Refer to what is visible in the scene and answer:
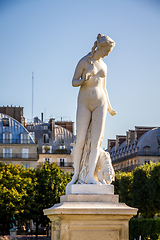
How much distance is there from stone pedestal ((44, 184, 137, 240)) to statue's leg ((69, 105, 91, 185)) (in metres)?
0.97

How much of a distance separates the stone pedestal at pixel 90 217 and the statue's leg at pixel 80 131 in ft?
3.19

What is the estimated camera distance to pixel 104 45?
12.0 meters

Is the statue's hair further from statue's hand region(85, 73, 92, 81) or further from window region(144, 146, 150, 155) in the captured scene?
window region(144, 146, 150, 155)

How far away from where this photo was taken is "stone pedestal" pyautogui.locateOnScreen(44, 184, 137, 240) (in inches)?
428

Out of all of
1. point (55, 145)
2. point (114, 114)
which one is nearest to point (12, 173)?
point (55, 145)

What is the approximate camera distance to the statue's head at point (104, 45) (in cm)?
1202

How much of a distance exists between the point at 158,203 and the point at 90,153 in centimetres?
4208

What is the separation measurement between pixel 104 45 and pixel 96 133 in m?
2.06

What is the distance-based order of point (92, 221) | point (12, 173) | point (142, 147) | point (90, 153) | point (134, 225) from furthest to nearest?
1. point (142, 147)
2. point (12, 173)
3. point (134, 225)
4. point (90, 153)
5. point (92, 221)

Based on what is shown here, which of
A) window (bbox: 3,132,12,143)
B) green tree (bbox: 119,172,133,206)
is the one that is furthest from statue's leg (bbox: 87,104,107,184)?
window (bbox: 3,132,12,143)

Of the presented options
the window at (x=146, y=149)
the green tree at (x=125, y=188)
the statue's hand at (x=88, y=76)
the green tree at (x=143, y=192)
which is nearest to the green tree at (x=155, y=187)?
the green tree at (x=143, y=192)

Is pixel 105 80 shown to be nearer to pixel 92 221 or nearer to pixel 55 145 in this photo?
pixel 92 221

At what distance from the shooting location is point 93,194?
11.3 m

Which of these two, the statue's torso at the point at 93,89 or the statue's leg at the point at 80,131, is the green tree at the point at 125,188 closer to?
the statue's leg at the point at 80,131
